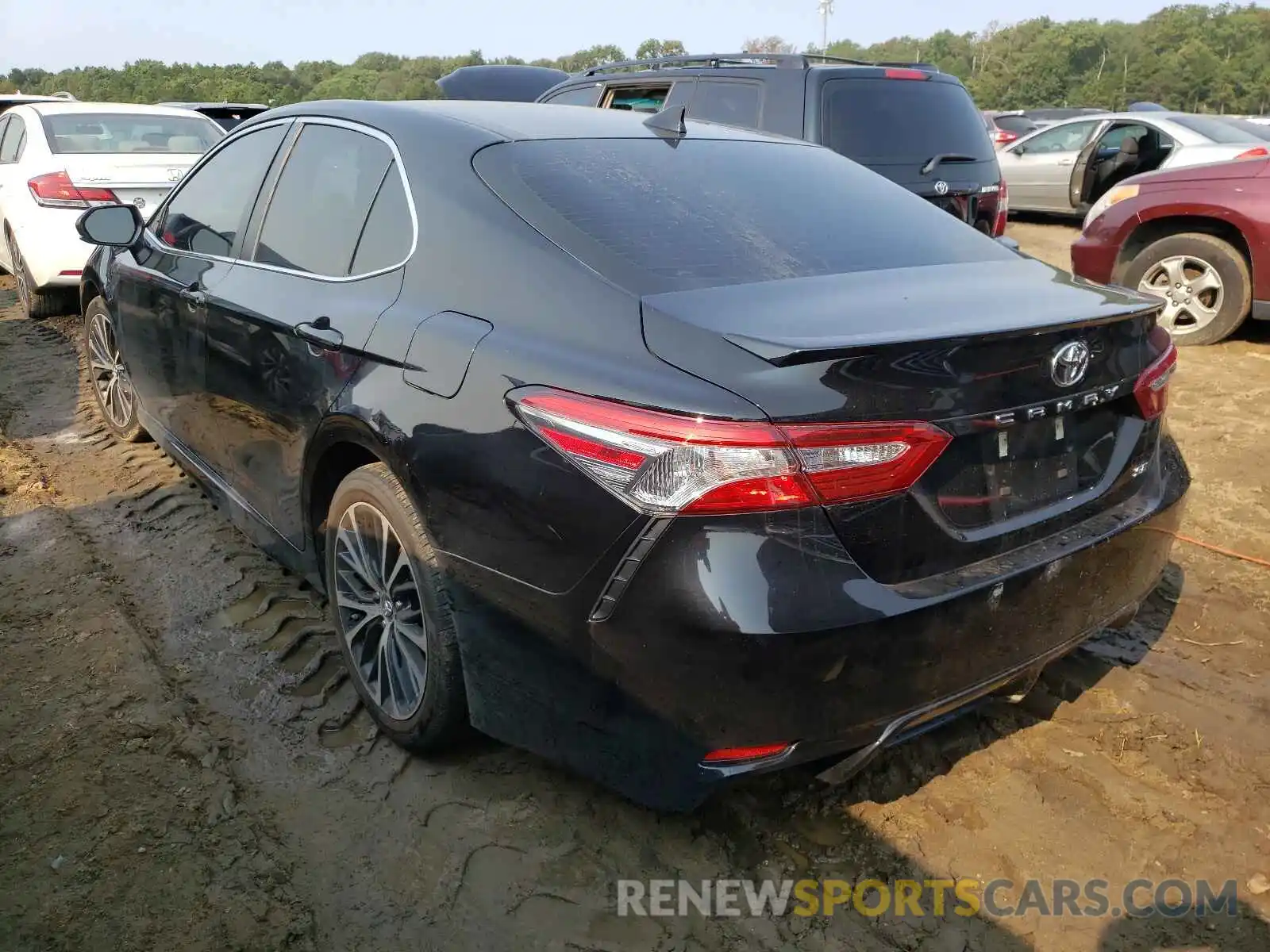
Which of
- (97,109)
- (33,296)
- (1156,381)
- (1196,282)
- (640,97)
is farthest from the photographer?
(97,109)

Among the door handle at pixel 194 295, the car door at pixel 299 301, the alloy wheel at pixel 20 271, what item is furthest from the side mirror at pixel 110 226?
the alloy wheel at pixel 20 271

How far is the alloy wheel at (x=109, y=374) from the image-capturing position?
485 cm

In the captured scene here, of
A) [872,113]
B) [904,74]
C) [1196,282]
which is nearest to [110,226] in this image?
[872,113]

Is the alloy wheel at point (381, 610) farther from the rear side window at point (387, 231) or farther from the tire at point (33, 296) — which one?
the tire at point (33, 296)

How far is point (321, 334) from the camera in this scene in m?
2.71

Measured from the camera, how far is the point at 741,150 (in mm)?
3088

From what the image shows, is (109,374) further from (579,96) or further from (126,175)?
(579,96)

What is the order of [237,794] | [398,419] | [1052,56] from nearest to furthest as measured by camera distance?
[398,419], [237,794], [1052,56]

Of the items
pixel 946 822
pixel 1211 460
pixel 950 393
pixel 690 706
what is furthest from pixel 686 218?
pixel 1211 460

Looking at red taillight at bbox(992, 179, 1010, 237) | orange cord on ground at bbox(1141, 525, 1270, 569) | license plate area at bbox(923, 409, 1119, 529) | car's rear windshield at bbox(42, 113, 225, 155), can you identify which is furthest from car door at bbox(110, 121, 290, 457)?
red taillight at bbox(992, 179, 1010, 237)

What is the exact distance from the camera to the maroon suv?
6.53m

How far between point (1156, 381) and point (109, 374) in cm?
471

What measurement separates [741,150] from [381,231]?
113 cm

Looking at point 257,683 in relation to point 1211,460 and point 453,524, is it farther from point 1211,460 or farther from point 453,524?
point 1211,460
